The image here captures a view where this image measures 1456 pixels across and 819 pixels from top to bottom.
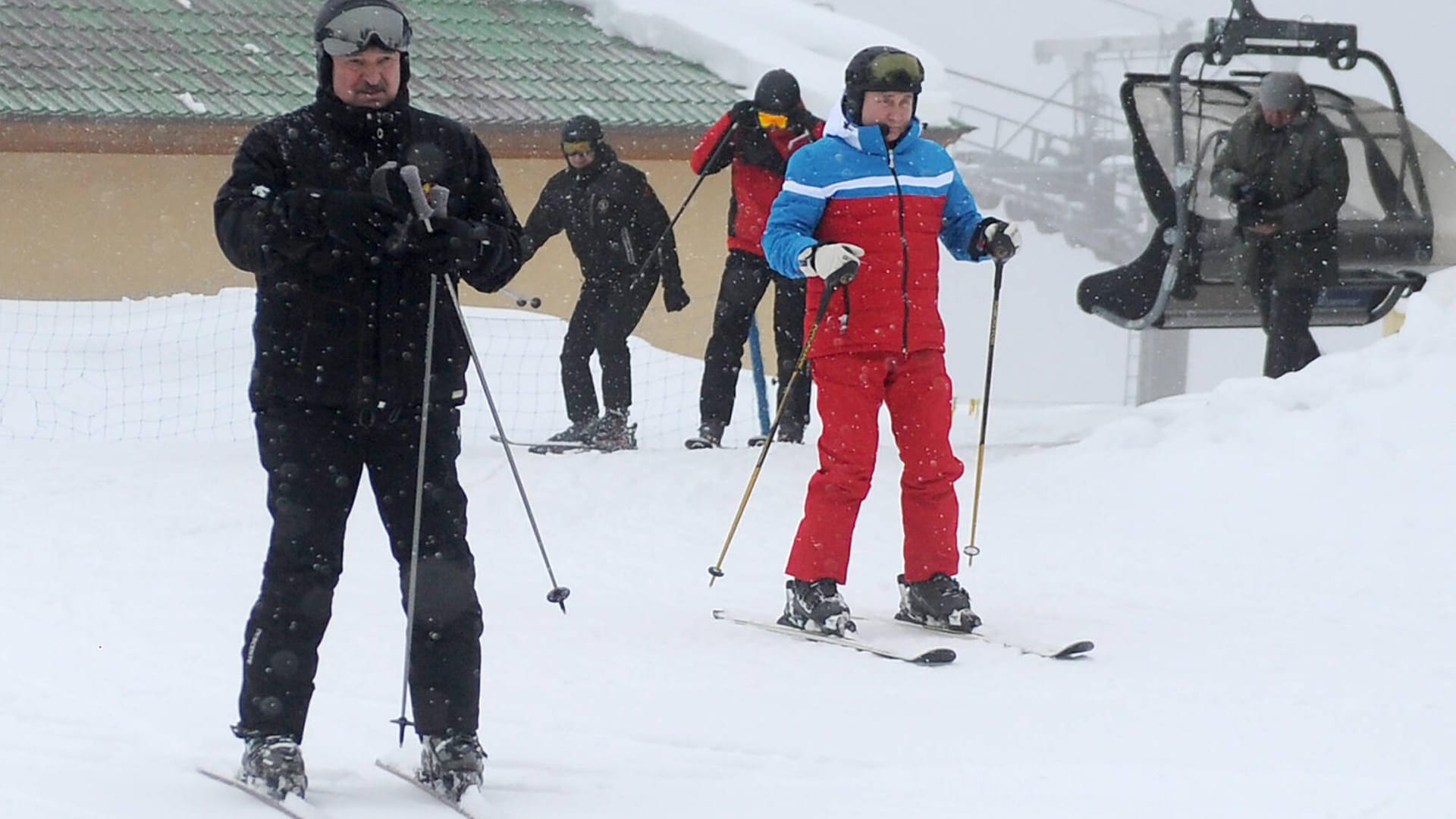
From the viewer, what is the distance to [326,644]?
19.1 feet

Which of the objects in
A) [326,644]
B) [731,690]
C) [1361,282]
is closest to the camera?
[731,690]

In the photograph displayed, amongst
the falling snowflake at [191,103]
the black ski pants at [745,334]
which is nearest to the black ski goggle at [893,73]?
the black ski pants at [745,334]

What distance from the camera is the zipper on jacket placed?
19.3 feet

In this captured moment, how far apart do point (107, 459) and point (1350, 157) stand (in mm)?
6479

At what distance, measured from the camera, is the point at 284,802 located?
3902mm

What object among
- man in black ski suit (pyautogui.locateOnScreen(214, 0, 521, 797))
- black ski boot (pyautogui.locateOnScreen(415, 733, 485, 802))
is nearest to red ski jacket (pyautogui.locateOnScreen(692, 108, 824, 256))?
man in black ski suit (pyautogui.locateOnScreen(214, 0, 521, 797))

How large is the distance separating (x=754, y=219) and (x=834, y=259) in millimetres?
3629

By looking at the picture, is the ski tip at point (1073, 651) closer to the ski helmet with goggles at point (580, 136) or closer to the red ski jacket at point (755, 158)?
the red ski jacket at point (755, 158)

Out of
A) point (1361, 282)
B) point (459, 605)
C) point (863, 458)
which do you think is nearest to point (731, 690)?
point (863, 458)

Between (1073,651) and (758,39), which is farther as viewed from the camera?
(758,39)

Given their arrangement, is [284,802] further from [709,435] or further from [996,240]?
[709,435]

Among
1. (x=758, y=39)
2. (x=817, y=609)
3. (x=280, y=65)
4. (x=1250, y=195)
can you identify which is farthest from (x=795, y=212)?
(x=758, y=39)

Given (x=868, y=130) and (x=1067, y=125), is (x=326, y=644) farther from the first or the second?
(x=1067, y=125)

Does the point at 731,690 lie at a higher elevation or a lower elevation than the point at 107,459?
higher
